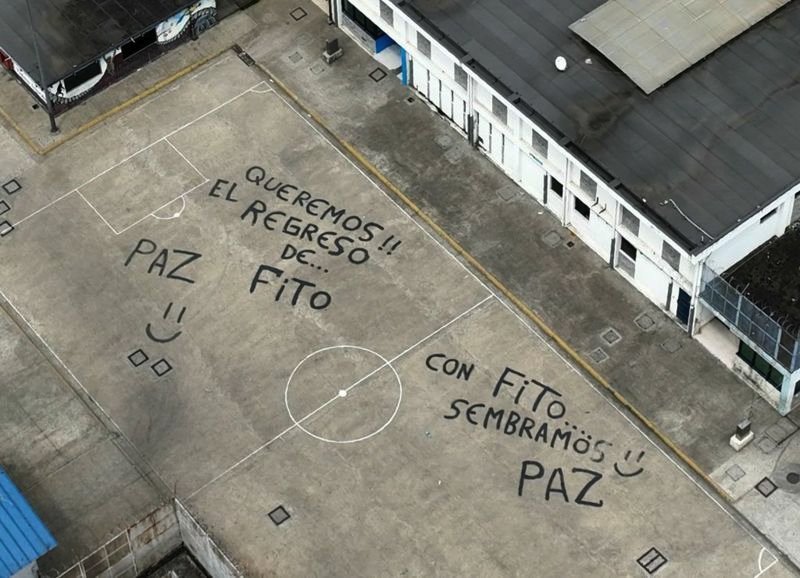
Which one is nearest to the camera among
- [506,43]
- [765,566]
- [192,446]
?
[765,566]

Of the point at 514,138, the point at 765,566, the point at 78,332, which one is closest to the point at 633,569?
the point at 765,566

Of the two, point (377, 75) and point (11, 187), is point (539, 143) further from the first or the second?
point (11, 187)

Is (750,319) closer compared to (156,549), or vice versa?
(156,549)

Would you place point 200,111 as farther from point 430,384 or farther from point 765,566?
point 765,566

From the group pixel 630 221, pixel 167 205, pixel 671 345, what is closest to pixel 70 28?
pixel 167 205

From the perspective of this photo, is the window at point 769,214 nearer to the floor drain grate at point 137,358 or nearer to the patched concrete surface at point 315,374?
the patched concrete surface at point 315,374

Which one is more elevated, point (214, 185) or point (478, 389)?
point (214, 185)
